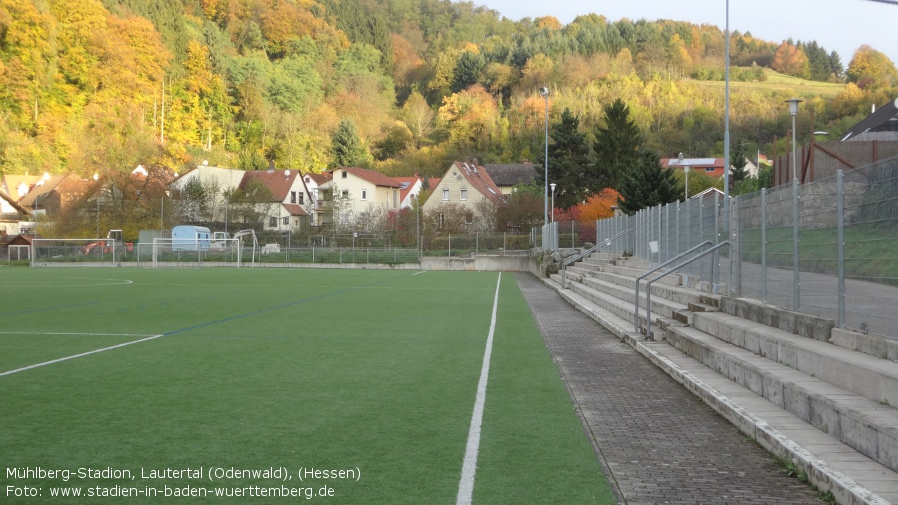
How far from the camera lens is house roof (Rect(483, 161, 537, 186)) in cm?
A: 8976

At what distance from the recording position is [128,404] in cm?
794

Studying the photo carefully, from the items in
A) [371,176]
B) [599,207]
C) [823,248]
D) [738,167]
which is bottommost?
[823,248]


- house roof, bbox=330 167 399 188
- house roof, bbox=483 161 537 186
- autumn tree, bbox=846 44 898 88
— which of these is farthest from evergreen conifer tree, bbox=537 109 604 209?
autumn tree, bbox=846 44 898 88

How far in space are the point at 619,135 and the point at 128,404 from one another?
64.7 meters

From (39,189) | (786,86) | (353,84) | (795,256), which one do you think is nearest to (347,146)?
(353,84)

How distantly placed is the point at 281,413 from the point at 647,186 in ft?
148

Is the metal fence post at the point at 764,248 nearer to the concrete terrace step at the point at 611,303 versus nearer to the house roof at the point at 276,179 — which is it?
the concrete terrace step at the point at 611,303

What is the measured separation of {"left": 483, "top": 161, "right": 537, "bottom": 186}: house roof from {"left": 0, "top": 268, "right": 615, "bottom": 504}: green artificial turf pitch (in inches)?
2913

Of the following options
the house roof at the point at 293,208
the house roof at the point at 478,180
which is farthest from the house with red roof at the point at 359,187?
the house roof at the point at 478,180

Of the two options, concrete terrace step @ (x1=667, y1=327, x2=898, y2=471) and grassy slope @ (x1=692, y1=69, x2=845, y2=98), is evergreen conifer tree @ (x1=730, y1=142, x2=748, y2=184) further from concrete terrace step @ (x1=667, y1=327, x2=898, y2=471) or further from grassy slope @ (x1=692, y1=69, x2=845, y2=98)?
concrete terrace step @ (x1=667, y1=327, x2=898, y2=471)

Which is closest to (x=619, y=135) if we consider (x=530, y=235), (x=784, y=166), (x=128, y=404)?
(x=530, y=235)

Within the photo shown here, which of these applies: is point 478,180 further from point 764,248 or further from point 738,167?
point 764,248

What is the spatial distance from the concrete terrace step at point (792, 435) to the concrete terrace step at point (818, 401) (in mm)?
38

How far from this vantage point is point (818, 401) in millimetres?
6500
